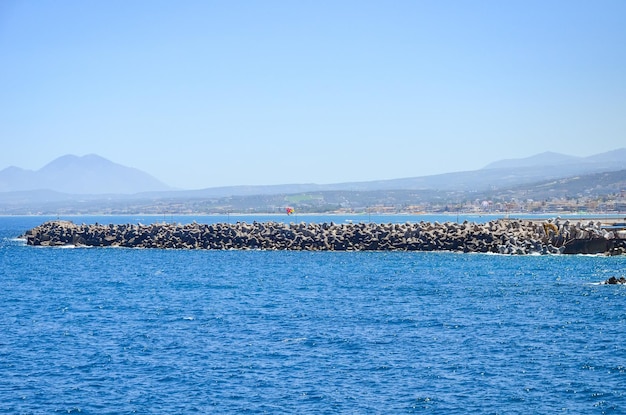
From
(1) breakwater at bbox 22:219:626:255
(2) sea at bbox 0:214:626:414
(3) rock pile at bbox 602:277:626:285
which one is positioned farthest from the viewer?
(1) breakwater at bbox 22:219:626:255

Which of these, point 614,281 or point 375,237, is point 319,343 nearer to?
point 614,281

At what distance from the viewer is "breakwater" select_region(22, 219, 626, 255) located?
2125 inches

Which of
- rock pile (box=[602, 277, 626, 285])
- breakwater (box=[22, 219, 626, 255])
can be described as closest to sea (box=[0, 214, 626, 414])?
rock pile (box=[602, 277, 626, 285])

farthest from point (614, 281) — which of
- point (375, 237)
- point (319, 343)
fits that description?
point (375, 237)

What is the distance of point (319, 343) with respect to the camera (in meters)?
24.0

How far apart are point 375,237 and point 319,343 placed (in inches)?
1434

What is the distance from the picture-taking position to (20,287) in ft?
133

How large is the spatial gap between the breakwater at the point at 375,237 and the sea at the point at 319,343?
33.3 feet

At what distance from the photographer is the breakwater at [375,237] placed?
54.0m

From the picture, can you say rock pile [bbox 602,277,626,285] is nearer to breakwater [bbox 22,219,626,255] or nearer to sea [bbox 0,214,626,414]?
sea [bbox 0,214,626,414]

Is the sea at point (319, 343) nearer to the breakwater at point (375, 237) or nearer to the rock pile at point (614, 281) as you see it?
the rock pile at point (614, 281)

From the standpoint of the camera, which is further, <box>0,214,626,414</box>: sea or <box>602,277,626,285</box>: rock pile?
<box>602,277,626,285</box>: rock pile

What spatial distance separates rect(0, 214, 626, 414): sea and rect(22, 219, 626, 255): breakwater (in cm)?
1015

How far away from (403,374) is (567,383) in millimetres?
3906
